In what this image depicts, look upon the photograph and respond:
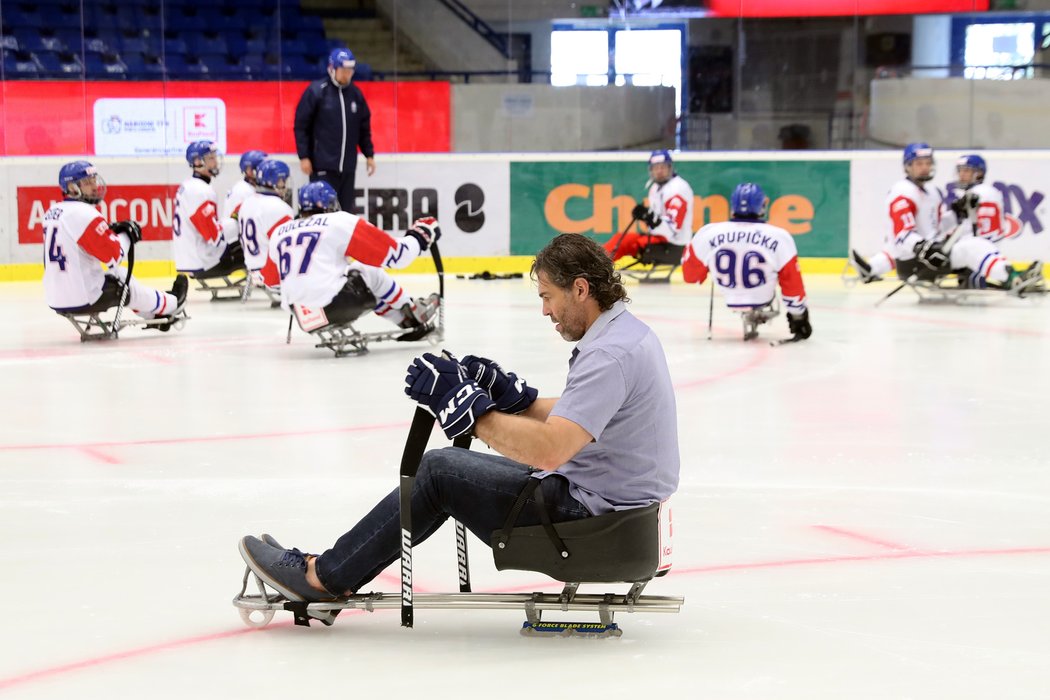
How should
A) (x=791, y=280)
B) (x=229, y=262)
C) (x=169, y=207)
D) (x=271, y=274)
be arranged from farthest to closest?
(x=169, y=207) < (x=229, y=262) < (x=271, y=274) < (x=791, y=280)

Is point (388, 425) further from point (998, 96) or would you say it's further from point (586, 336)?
point (998, 96)

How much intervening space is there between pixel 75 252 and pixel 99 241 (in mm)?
250

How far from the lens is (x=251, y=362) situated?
8.80m

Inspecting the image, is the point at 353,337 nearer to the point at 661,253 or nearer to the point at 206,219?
the point at 206,219

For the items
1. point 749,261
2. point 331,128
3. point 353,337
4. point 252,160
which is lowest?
point 353,337

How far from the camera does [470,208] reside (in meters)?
15.4

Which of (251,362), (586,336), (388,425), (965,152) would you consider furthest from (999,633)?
(965,152)

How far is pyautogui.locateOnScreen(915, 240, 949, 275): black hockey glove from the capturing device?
11.9 metres

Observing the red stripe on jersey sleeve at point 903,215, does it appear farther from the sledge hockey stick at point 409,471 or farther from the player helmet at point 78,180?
the sledge hockey stick at point 409,471

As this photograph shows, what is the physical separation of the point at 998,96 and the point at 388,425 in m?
10.3

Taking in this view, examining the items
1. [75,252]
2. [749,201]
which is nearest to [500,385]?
[749,201]

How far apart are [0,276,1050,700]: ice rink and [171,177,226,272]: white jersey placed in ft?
9.85

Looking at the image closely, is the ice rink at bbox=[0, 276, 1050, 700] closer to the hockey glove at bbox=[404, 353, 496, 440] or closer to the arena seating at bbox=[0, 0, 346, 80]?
the hockey glove at bbox=[404, 353, 496, 440]

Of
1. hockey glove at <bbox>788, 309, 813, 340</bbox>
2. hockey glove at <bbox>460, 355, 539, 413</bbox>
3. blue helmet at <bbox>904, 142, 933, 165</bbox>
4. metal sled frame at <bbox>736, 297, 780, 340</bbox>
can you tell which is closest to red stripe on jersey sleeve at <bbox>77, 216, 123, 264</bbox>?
metal sled frame at <bbox>736, 297, 780, 340</bbox>
